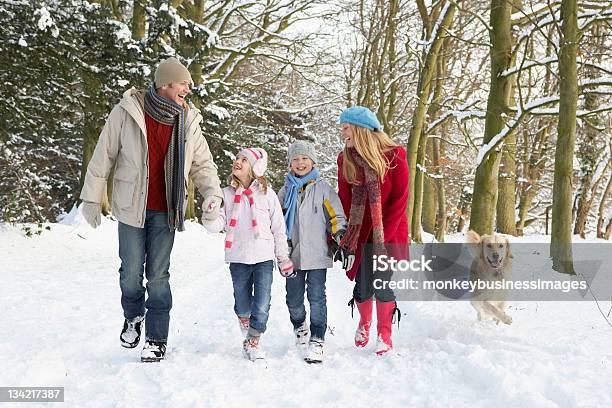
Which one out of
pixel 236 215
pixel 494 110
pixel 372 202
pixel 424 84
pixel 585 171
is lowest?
pixel 236 215

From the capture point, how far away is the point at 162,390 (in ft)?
10.1

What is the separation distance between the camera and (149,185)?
366cm

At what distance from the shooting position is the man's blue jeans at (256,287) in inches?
153

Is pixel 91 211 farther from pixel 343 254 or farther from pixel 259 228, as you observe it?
pixel 343 254

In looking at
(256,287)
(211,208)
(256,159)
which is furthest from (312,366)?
(256,159)

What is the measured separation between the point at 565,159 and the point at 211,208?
4649 millimetres

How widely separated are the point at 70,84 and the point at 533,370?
969 centimetres

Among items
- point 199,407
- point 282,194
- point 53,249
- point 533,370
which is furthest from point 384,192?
point 53,249

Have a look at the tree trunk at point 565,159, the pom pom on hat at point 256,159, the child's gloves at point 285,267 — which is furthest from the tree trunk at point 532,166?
the child's gloves at point 285,267

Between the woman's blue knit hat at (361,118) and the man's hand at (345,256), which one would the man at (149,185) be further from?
the woman's blue knit hat at (361,118)

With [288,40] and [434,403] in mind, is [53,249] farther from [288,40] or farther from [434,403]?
[288,40]

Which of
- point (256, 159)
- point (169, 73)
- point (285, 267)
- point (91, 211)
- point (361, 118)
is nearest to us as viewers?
point (91, 211)

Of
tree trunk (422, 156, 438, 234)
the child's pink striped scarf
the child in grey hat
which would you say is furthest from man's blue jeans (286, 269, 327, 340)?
tree trunk (422, 156, 438, 234)

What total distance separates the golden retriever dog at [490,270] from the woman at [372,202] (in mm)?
1174
